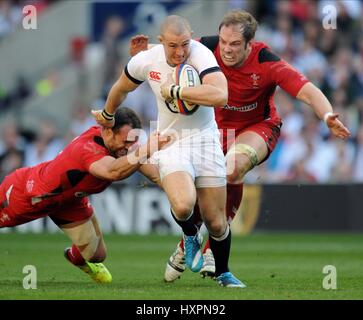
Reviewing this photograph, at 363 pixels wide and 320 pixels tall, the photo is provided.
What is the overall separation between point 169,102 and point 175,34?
701 millimetres

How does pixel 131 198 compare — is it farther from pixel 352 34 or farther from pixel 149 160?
pixel 149 160

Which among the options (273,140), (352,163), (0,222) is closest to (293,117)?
(352,163)

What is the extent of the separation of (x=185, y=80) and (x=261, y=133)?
207 centimetres

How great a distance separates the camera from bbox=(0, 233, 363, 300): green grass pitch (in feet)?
33.1

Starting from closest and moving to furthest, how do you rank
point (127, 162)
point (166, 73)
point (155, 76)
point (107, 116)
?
point (127, 162) → point (166, 73) → point (155, 76) → point (107, 116)

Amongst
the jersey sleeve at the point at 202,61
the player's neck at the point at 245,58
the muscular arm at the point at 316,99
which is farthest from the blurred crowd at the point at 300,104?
the jersey sleeve at the point at 202,61

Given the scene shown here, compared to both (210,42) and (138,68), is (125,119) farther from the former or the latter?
(210,42)

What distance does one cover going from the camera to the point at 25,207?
38.2 feet

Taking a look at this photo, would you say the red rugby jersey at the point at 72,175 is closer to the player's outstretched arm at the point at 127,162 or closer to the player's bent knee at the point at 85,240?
the player's outstretched arm at the point at 127,162

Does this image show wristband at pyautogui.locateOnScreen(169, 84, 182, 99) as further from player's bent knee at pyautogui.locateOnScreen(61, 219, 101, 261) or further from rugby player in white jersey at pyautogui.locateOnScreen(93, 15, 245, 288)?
player's bent knee at pyautogui.locateOnScreen(61, 219, 101, 261)

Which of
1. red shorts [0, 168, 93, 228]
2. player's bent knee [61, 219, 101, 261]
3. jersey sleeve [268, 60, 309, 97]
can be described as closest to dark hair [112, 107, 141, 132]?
red shorts [0, 168, 93, 228]

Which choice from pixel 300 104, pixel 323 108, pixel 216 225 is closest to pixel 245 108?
pixel 323 108

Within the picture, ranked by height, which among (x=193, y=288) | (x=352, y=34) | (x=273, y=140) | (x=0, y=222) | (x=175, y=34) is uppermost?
(x=352, y=34)

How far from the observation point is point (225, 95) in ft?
33.8
